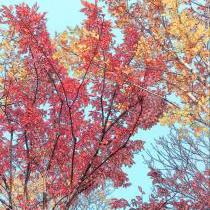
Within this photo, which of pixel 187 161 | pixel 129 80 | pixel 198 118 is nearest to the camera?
pixel 198 118

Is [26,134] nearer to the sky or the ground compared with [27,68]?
nearer to the ground

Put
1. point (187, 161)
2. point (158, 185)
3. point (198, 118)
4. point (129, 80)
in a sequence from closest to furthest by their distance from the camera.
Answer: point (198, 118) < point (129, 80) < point (187, 161) < point (158, 185)

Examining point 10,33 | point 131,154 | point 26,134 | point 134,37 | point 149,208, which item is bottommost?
point 149,208

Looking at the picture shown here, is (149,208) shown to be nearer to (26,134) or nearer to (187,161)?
(187,161)

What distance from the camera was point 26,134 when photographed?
8.95 meters

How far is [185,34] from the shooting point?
6422 millimetres

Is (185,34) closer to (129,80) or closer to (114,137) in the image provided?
(129,80)

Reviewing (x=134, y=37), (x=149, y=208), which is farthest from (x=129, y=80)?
(x=149, y=208)

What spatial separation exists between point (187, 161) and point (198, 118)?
289 cm

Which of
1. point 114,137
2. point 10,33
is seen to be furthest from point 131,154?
point 10,33

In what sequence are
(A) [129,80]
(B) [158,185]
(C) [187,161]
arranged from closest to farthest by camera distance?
(A) [129,80] < (C) [187,161] < (B) [158,185]

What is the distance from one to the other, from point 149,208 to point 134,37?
3425mm

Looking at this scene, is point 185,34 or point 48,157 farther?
point 48,157

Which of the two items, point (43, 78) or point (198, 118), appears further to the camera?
point (43, 78)
